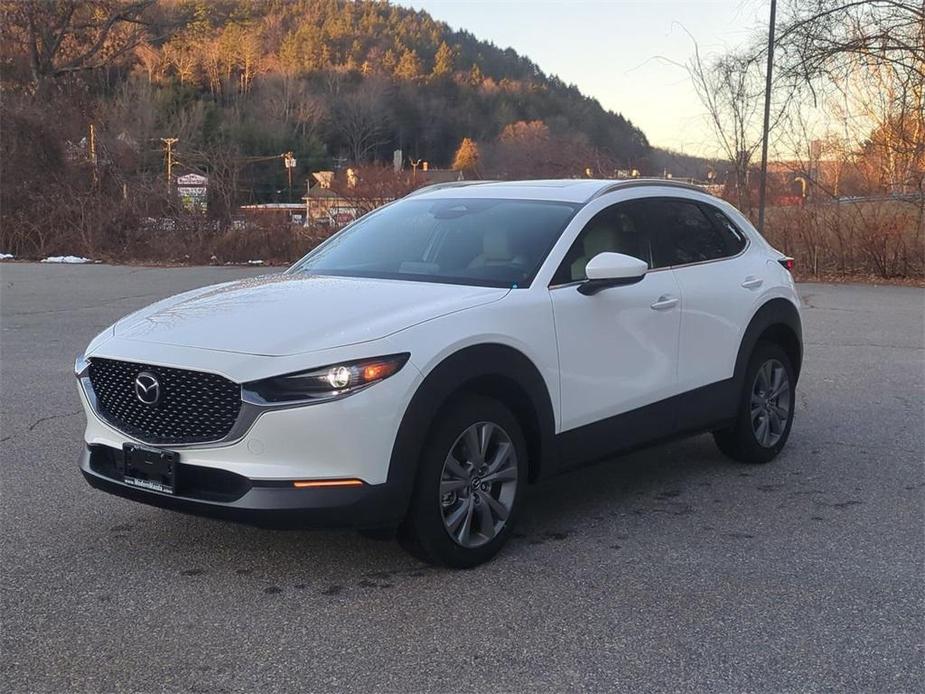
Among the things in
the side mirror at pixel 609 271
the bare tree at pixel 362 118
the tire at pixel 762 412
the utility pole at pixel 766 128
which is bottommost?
the tire at pixel 762 412

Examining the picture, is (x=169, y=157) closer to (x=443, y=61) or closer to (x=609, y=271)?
(x=609, y=271)

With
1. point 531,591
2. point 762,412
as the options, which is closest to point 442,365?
point 531,591

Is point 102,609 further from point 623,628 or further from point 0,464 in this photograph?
point 0,464

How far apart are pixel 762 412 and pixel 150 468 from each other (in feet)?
12.6

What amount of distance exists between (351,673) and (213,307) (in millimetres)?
1906

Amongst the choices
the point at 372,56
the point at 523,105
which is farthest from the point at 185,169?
the point at 372,56

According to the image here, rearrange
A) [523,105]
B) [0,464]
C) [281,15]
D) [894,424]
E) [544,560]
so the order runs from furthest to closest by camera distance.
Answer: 1. [281,15]
2. [523,105]
3. [894,424]
4. [0,464]
5. [544,560]

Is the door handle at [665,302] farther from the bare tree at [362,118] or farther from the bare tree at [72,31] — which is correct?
the bare tree at [362,118]

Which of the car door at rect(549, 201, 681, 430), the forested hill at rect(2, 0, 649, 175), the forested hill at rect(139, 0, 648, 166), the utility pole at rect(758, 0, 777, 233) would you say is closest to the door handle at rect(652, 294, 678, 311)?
the car door at rect(549, 201, 681, 430)

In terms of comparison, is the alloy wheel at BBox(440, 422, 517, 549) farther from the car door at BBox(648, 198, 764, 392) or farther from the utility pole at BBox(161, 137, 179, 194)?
the utility pole at BBox(161, 137, 179, 194)

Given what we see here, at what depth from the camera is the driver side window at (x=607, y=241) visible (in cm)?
504

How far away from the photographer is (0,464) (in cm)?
609

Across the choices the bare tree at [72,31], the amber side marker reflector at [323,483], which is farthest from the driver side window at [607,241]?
the bare tree at [72,31]

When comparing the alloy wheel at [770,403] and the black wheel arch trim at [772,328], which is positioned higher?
the black wheel arch trim at [772,328]
